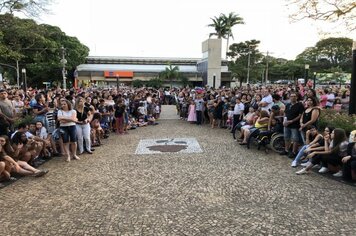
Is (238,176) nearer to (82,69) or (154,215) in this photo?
(154,215)

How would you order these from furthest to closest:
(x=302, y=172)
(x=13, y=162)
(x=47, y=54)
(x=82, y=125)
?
(x=47, y=54)
(x=82, y=125)
(x=302, y=172)
(x=13, y=162)

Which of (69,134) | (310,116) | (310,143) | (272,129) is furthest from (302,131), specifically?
(69,134)

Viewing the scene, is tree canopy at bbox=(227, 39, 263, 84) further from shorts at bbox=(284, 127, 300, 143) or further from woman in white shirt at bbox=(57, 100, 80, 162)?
woman in white shirt at bbox=(57, 100, 80, 162)

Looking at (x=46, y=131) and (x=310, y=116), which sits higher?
(x=310, y=116)

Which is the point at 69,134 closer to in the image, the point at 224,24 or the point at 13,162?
the point at 13,162

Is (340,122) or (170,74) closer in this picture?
(340,122)

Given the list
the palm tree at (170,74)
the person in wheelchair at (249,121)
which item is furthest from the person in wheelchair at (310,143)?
the palm tree at (170,74)

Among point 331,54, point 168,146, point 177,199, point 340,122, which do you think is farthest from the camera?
point 331,54

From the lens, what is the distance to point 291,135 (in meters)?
8.67

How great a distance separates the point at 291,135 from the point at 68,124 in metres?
5.54

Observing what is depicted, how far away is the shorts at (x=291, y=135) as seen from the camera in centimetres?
851

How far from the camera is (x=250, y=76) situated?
57.7 m

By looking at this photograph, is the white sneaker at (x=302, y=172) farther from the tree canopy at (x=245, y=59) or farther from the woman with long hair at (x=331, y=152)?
the tree canopy at (x=245, y=59)

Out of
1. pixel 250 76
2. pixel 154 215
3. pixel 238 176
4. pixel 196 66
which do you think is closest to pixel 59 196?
pixel 154 215
